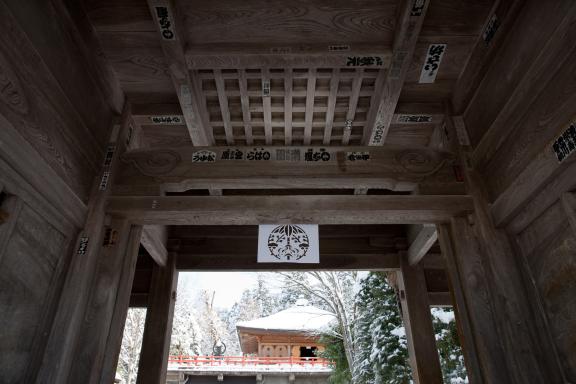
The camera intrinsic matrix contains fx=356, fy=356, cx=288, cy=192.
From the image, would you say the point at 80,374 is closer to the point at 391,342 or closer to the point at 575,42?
the point at 575,42

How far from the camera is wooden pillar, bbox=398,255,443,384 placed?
5.27 metres

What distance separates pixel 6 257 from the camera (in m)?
2.42

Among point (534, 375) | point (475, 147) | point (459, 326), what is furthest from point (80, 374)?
point (475, 147)

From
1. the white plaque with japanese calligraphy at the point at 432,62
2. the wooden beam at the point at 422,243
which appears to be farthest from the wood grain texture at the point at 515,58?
the wooden beam at the point at 422,243

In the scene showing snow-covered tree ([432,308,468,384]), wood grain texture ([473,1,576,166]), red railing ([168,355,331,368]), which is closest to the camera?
wood grain texture ([473,1,576,166])

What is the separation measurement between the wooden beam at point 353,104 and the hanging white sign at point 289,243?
50.3 inches

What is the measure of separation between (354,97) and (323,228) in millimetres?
3027

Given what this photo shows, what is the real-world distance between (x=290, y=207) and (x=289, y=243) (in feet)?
1.71

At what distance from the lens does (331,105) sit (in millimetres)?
4145

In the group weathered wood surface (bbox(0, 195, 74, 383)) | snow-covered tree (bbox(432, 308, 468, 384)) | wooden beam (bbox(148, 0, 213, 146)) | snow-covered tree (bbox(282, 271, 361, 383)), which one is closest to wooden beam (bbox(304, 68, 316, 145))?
wooden beam (bbox(148, 0, 213, 146))

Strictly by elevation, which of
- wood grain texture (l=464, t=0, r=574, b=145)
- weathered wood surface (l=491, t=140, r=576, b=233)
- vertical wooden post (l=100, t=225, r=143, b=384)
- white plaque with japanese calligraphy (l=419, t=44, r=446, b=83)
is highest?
white plaque with japanese calligraphy (l=419, t=44, r=446, b=83)

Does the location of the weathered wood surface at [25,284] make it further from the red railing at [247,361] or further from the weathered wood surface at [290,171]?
the red railing at [247,361]

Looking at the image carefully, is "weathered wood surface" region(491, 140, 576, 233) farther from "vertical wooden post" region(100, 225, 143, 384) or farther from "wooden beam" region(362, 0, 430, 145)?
"vertical wooden post" region(100, 225, 143, 384)

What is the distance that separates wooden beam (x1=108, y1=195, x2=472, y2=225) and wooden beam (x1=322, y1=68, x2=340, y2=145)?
114cm
